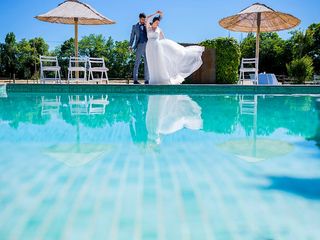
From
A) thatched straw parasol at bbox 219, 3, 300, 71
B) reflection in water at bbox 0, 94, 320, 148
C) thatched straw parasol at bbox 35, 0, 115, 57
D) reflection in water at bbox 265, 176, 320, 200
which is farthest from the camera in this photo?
thatched straw parasol at bbox 219, 3, 300, 71

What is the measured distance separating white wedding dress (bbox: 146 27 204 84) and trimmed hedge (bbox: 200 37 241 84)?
80 cm

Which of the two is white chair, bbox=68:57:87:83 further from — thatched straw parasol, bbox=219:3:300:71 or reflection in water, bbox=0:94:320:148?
thatched straw parasol, bbox=219:3:300:71

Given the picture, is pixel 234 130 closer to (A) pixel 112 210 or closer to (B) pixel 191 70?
(A) pixel 112 210

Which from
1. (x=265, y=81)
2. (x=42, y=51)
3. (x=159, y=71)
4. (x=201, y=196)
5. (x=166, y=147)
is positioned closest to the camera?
(x=201, y=196)

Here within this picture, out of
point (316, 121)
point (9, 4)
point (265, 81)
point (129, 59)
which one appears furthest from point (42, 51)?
point (316, 121)

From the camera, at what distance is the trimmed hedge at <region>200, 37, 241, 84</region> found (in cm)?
1141

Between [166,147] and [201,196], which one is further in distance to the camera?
[166,147]

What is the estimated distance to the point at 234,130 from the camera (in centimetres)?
464

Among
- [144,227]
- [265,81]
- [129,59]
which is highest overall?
[129,59]

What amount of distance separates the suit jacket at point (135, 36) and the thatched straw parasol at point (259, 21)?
3768 millimetres

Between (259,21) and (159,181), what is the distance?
1002 cm

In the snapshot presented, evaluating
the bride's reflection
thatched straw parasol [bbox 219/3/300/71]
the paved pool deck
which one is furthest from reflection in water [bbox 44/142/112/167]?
thatched straw parasol [bbox 219/3/300/71]

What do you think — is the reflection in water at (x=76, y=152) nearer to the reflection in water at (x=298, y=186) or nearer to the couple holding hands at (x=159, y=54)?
the reflection in water at (x=298, y=186)

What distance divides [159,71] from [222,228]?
8281 mm
